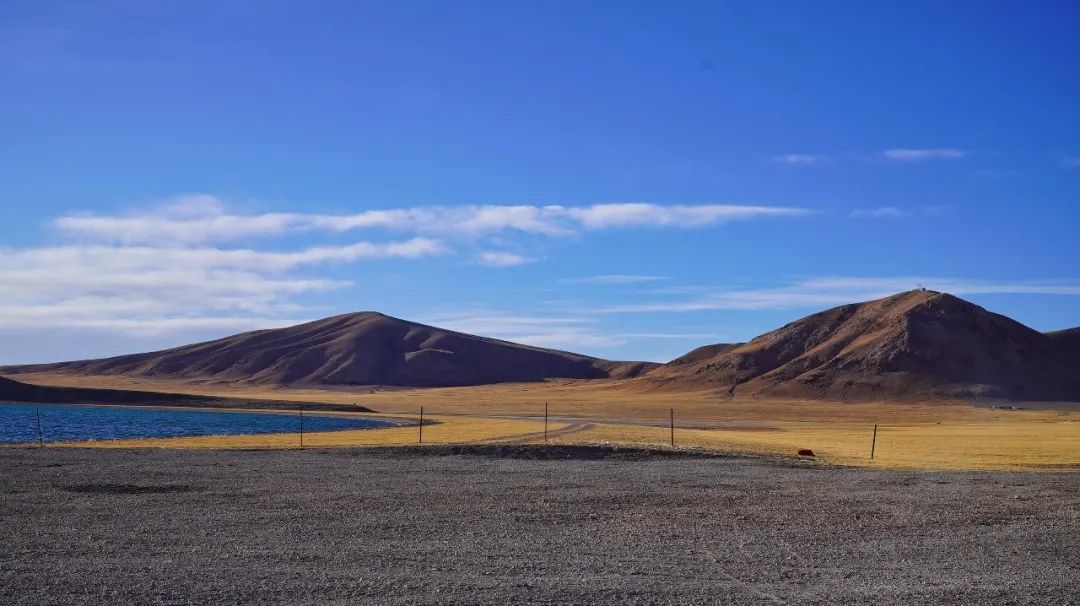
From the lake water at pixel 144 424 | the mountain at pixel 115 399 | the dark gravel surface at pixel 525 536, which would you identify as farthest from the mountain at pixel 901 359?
the dark gravel surface at pixel 525 536

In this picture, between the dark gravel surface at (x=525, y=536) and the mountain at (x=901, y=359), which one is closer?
the dark gravel surface at (x=525, y=536)

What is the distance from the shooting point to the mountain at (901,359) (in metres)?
127

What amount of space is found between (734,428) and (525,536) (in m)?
55.2

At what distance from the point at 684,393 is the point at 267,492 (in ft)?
404

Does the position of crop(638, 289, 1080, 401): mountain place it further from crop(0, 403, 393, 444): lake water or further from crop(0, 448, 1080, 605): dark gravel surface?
crop(0, 448, 1080, 605): dark gravel surface

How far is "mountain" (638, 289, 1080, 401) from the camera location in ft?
417

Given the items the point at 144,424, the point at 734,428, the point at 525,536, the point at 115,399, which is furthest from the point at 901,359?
the point at 525,536

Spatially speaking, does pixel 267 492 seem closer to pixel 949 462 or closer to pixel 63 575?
pixel 63 575

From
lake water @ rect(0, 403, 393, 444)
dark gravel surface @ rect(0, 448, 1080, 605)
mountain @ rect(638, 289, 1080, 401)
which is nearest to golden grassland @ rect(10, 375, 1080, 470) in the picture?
mountain @ rect(638, 289, 1080, 401)

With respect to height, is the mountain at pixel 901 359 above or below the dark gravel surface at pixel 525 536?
above

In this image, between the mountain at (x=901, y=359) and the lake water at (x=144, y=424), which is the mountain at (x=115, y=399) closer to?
the lake water at (x=144, y=424)

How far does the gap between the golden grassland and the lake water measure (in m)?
8.48

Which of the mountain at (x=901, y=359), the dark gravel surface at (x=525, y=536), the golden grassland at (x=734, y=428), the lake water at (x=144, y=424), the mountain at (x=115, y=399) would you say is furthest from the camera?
the mountain at (x=901, y=359)

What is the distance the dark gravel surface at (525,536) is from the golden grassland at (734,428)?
40.2ft
